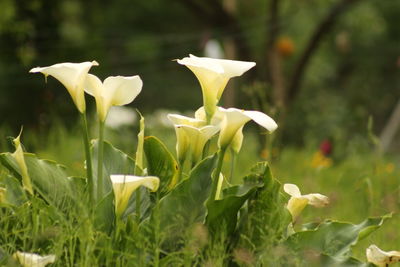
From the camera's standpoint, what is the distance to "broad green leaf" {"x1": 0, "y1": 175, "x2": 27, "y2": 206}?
7.52ft

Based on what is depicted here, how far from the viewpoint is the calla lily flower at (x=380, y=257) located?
83.4 inches

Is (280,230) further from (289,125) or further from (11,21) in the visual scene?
(289,125)

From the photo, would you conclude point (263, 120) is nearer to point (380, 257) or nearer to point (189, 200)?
point (189, 200)

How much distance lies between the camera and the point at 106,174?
241cm

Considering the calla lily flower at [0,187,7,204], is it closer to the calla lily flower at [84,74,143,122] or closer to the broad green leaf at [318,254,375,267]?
the calla lily flower at [84,74,143,122]

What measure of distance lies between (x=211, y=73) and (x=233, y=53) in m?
8.95

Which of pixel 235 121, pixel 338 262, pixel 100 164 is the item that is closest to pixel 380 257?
pixel 338 262

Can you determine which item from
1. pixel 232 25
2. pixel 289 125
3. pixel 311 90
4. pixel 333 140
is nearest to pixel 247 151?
pixel 333 140

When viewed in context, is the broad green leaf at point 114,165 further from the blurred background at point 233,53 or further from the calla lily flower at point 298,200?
the blurred background at point 233,53

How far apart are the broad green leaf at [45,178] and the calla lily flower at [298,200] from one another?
56 centimetres

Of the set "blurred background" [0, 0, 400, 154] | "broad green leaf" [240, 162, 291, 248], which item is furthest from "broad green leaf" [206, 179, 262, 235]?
"blurred background" [0, 0, 400, 154]

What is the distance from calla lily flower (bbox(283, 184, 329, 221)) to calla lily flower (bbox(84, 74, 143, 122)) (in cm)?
46

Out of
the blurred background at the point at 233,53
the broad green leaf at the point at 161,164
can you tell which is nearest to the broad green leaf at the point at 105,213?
the broad green leaf at the point at 161,164

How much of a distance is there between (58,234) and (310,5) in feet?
34.4
